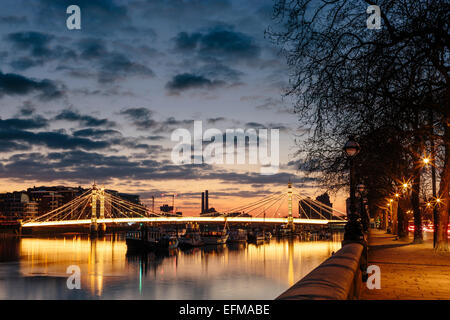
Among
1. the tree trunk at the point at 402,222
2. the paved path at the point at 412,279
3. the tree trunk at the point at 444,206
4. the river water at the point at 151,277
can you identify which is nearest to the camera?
the paved path at the point at 412,279

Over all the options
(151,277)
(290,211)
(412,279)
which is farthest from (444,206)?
(290,211)

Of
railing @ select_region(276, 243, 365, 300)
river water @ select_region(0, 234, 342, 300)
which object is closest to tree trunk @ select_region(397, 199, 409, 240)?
river water @ select_region(0, 234, 342, 300)

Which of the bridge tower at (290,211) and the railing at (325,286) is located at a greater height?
the railing at (325,286)

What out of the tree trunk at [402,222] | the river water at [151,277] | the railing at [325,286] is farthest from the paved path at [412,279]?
the river water at [151,277]

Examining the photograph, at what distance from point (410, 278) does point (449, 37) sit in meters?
6.42

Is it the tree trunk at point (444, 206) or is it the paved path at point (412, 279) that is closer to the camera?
the paved path at point (412, 279)

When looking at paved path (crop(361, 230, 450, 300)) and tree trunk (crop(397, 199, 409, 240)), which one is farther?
tree trunk (crop(397, 199, 409, 240))

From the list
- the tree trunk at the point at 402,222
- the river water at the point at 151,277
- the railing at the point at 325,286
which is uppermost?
the railing at the point at 325,286

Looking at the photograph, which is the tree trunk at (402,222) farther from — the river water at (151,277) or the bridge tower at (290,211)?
the bridge tower at (290,211)

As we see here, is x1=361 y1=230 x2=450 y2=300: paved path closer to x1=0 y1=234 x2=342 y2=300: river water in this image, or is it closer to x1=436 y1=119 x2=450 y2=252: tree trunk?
x1=436 y1=119 x2=450 y2=252: tree trunk

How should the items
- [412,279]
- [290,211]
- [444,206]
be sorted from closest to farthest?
[412,279] → [444,206] → [290,211]

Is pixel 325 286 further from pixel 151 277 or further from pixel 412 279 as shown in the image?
pixel 151 277

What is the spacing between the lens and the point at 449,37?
1027cm
